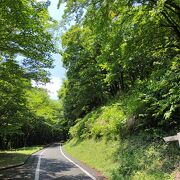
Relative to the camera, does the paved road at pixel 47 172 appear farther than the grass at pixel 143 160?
Yes

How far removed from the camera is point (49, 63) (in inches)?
619

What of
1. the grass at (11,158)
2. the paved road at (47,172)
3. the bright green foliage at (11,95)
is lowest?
the paved road at (47,172)

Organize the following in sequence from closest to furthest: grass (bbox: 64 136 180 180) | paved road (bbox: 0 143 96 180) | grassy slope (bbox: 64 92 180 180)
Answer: grass (bbox: 64 136 180 180) < grassy slope (bbox: 64 92 180 180) < paved road (bbox: 0 143 96 180)

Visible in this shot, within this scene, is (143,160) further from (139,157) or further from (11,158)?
(11,158)

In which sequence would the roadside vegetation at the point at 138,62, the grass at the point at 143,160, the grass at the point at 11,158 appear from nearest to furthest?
1. the grass at the point at 143,160
2. the roadside vegetation at the point at 138,62
3. the grass at the point at 11,158

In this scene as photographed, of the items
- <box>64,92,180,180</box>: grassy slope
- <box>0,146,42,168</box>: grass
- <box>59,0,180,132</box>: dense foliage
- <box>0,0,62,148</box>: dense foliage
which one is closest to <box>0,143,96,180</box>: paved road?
<box>64,92,180,180</box>: grassy slope

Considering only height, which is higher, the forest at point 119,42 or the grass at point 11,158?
the forest at point 119,42

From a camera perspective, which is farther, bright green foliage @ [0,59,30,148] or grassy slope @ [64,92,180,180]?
bright green foliage @ [0,59,30,148]

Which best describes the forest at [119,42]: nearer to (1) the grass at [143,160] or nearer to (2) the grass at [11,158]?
(1) the grass at [143,160]

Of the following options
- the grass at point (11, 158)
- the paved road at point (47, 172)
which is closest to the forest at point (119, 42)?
the paved road at point (47, 172)

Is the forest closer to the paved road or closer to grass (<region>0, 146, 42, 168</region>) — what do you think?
the paved road

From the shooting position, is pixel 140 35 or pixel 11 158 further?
pixel 11 158

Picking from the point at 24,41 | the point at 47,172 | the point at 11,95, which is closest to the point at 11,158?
the point at 11,95

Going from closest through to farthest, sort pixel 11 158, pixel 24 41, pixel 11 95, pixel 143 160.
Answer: pixel 143 160, pixel 24 41, pixel 11 95, pixel 11 158
